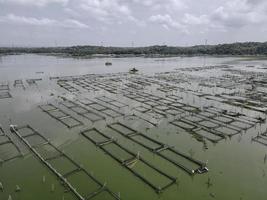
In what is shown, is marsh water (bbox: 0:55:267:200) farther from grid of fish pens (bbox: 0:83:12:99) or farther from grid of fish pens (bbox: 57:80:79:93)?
grid of fish pens (bbox: 57:80:79:93)

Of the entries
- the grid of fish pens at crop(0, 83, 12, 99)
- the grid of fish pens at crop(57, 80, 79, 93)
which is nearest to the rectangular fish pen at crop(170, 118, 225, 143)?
the grid of fish pens at crop(57, 80, 79, 93)

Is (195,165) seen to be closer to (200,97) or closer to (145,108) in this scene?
(145,108)

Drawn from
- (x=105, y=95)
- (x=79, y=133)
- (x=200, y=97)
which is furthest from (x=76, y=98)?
(x=200, y=97)

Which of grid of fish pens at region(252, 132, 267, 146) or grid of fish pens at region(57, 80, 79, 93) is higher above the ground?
grid of fish pens at region(57, 80, 79, 93)

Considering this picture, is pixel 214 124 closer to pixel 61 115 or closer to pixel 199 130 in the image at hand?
pixel 199 130

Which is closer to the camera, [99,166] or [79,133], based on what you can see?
[99,166]

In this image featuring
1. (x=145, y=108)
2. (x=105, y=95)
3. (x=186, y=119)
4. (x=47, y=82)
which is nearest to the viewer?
(x=186, y=119)
